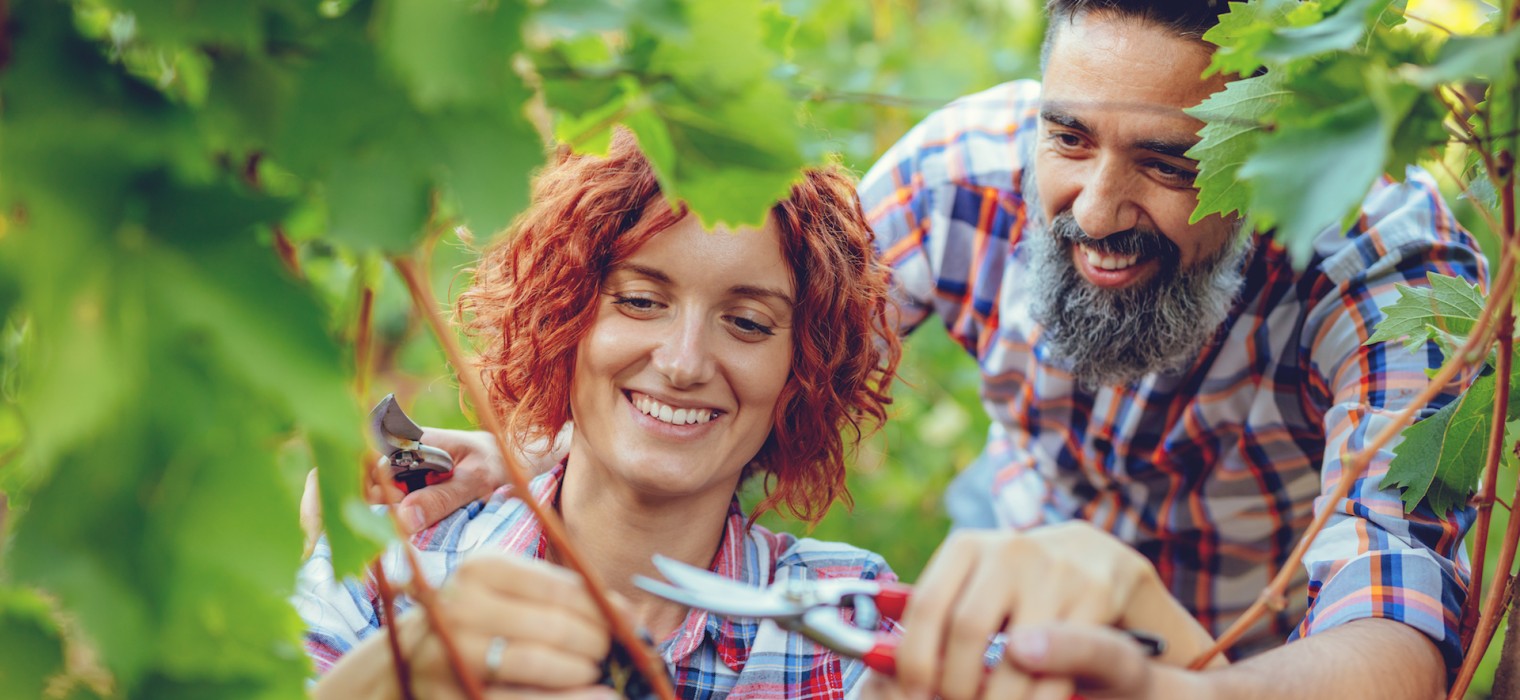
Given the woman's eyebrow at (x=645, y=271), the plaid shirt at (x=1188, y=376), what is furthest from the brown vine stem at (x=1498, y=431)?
the woman's eyebrow at (x=645, y=271)

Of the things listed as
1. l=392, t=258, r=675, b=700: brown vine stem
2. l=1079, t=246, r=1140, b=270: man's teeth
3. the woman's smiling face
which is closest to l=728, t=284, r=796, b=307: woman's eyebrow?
the woman's smiling face

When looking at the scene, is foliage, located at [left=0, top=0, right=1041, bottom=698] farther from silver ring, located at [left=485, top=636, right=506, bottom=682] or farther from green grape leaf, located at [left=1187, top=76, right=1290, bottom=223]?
green grape leaf, located at [left=1187, top=76, right=1290, bottom=223]

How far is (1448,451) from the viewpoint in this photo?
43.9 inches

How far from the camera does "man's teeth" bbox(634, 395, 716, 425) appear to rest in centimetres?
135

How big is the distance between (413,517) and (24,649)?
0.76 m

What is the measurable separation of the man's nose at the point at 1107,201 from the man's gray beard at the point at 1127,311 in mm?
75

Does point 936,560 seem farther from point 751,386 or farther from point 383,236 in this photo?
point 751,386

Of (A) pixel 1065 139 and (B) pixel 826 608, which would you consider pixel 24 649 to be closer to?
(B) pixel 826 608

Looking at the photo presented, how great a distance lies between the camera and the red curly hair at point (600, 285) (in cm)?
138

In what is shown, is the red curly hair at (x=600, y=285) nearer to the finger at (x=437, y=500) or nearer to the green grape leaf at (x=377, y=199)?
the finger at (x=437, y=500)

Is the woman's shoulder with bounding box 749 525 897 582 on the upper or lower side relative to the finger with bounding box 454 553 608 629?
lower

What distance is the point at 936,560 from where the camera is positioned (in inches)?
31.8

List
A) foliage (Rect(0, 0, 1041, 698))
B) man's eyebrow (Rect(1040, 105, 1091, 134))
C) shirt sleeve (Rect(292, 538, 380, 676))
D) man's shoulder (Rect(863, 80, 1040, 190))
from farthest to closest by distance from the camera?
man's shoulder (Rect(863, 80, 1040, 190)), man's eyebrow (Rect(1040, 105, 1091, 134)), shirt sleeve (Rect(292, 538, 380, 676)), foliage (Rect(0, 0, 1041, 698))

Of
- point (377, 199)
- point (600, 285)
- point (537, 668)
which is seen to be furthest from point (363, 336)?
point (600, 285)
